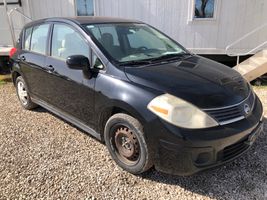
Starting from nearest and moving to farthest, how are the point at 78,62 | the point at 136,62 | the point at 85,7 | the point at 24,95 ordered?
1. the point at 78,62
2. the point at 136,62
3. the point at 24,95
4. the point at 85,7

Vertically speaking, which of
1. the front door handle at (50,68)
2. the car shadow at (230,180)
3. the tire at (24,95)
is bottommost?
the car shadow at (230,180)

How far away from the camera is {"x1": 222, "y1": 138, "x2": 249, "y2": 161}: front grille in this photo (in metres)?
2.51

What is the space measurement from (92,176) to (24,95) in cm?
273

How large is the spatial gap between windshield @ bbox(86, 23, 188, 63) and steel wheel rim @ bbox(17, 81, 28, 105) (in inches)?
86.2

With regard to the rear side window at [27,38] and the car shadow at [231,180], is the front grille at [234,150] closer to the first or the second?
the car shadow at [231,180]

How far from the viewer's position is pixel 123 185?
109 inches

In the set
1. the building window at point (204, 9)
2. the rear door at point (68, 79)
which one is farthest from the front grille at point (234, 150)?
the building window at point (204, 9)

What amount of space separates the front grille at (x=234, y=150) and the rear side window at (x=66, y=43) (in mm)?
1901

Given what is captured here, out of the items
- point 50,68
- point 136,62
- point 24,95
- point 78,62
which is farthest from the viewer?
point 24,95

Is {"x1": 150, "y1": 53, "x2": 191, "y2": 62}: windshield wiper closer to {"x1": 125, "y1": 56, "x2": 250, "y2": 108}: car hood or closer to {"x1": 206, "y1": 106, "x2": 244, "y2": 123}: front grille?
{"x1": 125, "y1": 56, "x2": 250, "y2": 108}: car hood

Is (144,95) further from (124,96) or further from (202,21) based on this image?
(202,21)

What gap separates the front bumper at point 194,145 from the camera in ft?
7.73

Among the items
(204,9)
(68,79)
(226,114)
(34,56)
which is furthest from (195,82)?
(204,9)

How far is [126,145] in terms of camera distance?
2.89 metres
